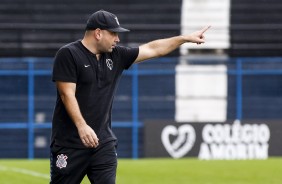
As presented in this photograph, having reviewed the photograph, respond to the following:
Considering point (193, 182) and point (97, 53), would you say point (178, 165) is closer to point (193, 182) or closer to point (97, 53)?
point (193, 182)

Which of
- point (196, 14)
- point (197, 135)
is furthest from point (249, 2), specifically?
point (197, 135)

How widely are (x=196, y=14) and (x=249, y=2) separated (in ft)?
4.64

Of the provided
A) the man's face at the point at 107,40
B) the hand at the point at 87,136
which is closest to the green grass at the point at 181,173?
the man's face at the point at 107,40

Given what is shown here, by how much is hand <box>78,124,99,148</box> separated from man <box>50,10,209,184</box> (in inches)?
3.9

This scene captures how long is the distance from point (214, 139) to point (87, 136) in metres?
14.9

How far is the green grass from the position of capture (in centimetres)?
1369

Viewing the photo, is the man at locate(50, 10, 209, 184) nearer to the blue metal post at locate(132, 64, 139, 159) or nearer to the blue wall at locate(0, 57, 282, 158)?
the blue wall at locate(0, 57, 282, 158)

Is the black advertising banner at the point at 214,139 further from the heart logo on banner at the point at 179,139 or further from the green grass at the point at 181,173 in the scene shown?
the green grass at the point at 181,173

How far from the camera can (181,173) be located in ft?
50.1

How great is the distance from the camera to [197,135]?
70.8 feet

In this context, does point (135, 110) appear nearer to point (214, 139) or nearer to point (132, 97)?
point (132, 97)

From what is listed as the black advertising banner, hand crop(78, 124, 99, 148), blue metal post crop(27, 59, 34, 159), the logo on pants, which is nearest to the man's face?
hand crop(78, 124, 99, 148)

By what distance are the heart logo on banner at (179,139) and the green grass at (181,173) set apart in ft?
9.90

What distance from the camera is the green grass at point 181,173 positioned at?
13688 mm
